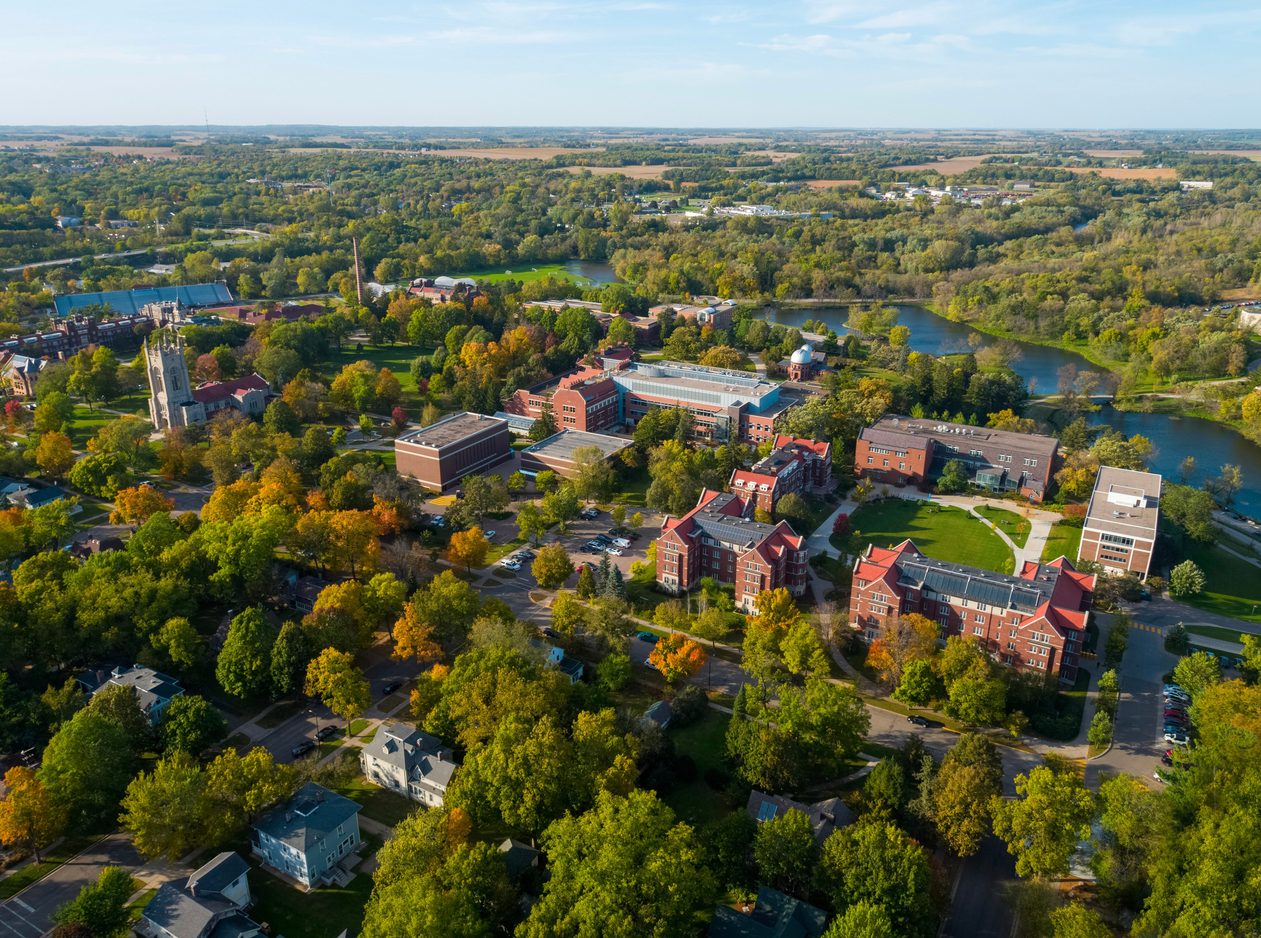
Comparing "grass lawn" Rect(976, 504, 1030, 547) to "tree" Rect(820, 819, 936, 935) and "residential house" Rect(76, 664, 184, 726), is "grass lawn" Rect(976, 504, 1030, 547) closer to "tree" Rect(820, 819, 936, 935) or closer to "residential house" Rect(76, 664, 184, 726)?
"tree" Rect(820, 819, 936, 935)

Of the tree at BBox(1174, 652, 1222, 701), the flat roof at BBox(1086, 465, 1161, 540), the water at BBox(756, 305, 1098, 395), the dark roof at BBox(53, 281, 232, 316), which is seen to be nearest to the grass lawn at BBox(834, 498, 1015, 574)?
the flat roof at BBox(1086, 465, 1161, 540)

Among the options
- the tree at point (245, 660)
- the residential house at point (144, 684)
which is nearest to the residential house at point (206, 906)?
the residential house at point (144, 684)

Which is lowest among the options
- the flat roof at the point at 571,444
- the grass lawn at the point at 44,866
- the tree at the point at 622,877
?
the grass lawn at the point at 44,866

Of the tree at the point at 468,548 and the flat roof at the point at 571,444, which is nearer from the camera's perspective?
the tree at the point at 468,548

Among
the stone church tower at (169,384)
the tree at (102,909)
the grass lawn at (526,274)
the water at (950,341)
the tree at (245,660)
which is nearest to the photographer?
the tree at (102,909)

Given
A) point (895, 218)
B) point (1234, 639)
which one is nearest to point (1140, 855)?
point (1234, 639)

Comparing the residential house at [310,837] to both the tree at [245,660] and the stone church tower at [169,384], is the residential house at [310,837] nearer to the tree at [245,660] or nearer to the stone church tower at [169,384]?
the tree at [245,660]

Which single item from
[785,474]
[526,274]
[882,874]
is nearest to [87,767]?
[882,874]
